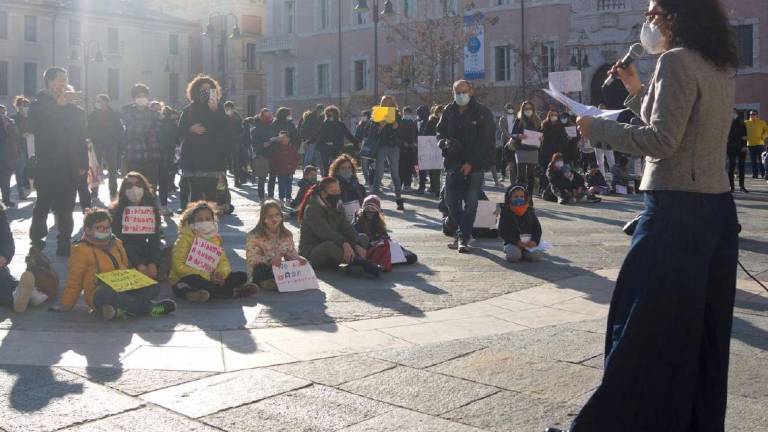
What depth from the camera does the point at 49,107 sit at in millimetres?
10344

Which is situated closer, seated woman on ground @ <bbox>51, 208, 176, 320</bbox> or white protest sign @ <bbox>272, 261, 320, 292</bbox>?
A: seated woman on ground @ <bbox>51, 208, 176, 320</bbox>

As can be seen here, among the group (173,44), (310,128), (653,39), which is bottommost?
(653,39)

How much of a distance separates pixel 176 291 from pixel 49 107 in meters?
3.14

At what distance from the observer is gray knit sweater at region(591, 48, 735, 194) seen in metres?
3.68

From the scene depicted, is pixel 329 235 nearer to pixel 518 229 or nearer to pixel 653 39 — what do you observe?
pixel 518 229

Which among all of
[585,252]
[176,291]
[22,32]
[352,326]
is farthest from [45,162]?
[22,32]

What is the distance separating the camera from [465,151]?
11180 millimetres

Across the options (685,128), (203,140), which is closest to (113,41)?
(203,140)

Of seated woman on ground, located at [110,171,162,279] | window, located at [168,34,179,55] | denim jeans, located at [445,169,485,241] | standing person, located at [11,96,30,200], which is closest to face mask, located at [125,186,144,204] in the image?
seated woman on ground, located at [110,171,162,279]

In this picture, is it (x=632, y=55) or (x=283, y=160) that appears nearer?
(x=632, y=55)

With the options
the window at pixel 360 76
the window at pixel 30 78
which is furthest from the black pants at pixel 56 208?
the window at pixel 30 78

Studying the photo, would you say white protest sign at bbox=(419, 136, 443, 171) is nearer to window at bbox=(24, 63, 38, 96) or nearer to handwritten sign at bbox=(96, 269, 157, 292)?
handwritten sign at bbox=(96, 269, 157, 292)

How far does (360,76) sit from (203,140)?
141 feet

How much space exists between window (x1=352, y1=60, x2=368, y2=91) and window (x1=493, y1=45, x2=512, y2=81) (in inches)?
331
